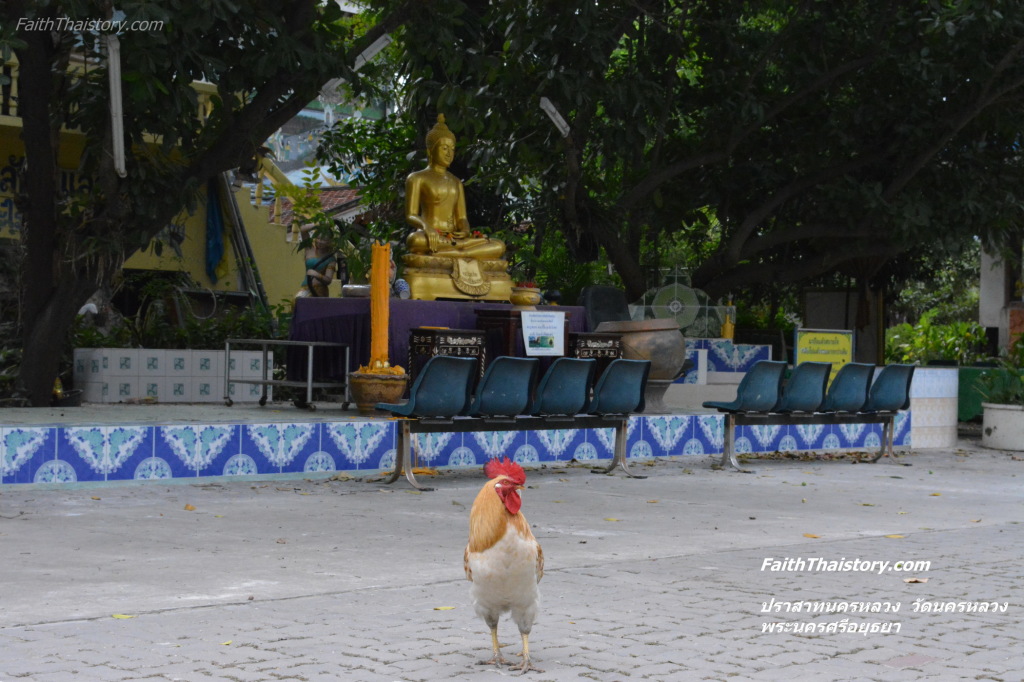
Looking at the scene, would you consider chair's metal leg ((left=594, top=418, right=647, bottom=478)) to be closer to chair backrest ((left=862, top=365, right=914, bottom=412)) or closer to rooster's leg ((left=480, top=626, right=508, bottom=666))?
chair backrest ((left=862, top=365, right=914, bottom=412))

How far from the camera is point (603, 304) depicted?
16.0 m

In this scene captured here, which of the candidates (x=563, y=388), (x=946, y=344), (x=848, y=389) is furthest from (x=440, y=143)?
(x=946, y=344)

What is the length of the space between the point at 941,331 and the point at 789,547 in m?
14.7

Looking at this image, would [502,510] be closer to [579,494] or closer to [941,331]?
[579,494]

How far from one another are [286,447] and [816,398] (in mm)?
5499

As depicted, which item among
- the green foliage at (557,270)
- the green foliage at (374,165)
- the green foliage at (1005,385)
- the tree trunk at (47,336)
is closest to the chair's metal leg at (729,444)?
the green foliage at (1005,385)

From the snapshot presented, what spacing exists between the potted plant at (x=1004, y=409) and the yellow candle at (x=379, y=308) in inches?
332

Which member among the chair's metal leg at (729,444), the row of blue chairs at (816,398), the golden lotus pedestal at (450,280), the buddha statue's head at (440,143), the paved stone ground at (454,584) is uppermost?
the buddha statue's head at (440,143)

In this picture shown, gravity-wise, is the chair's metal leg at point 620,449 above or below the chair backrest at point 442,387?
below

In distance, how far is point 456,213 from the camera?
14.7m

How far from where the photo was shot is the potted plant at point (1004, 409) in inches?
610

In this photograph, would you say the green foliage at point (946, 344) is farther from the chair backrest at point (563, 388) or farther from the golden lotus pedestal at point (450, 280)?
the chair backrest at point (563, 388)

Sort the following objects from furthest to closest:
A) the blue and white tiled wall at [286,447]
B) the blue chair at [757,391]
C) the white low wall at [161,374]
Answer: the white low wall at [161,374] < the blue chair at [757,391] < the blue and white tiled wall at [286,447]
